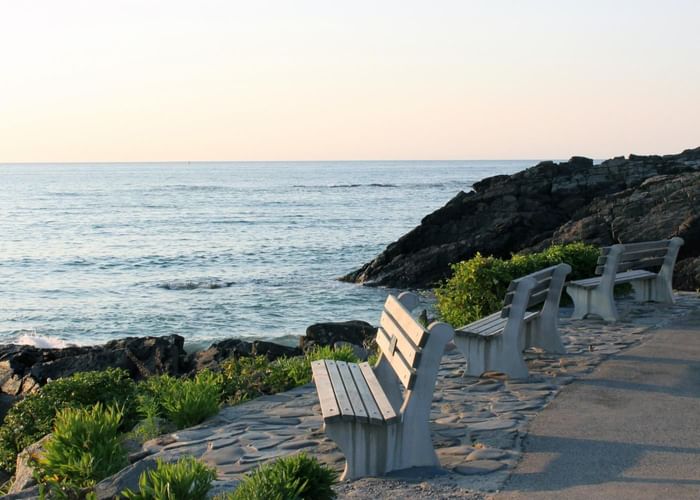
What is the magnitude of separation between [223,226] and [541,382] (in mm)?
50042

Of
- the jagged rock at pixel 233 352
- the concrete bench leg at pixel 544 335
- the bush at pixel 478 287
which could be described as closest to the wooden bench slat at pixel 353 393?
the concrete bench leg at pixel 544 335

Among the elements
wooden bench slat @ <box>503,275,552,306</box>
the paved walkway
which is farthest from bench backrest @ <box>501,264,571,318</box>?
the paved walkway

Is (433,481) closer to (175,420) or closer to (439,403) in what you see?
(439,403)

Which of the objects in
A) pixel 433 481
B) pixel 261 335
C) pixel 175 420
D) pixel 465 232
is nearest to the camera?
pixel 433 481

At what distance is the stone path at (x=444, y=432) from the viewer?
5652 millimetres

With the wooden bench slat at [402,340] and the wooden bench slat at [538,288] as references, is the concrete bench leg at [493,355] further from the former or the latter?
the wooden bench slat at [402,340]

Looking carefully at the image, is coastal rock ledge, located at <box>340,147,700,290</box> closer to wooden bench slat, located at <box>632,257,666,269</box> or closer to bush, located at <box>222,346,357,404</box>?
wooden bench slat, located at <box>632,257,666,269</box>

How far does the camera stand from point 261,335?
21578 mm

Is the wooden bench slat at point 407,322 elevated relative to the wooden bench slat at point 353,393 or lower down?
elevated

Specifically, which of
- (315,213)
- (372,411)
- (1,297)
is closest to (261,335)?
(1,297)

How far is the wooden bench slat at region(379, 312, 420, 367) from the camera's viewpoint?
18.8ft

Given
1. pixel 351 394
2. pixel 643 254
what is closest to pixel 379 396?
pixel 351 394

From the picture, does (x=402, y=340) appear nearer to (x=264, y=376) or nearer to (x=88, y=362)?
(x=264, y=376)

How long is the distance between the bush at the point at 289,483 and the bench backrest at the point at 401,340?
93 cm
